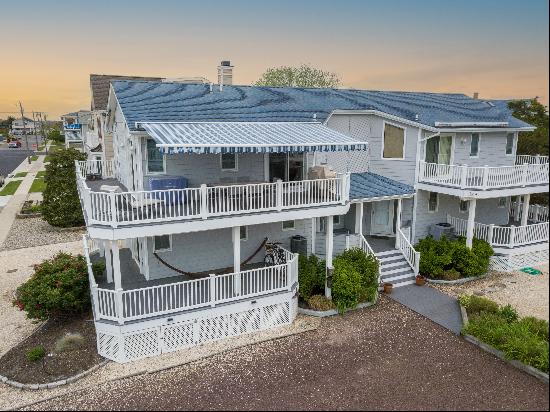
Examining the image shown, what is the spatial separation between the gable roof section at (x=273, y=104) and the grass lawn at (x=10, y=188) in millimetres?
33400

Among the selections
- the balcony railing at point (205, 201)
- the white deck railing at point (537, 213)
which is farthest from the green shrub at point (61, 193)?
the white deck railing at point (537, 213)

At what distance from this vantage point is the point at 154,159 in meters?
16.6

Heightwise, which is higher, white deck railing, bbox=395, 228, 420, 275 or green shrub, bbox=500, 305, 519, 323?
white deck railing, bbox=395, 228, 420, 275

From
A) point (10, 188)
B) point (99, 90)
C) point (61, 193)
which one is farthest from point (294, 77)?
point (61, 193)

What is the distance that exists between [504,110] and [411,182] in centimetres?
948

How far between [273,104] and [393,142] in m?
6.64

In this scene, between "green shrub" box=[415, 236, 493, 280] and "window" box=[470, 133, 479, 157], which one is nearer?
"green shrub" box=[415, 236, 493, 280]

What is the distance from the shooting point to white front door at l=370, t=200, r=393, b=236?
22125mm

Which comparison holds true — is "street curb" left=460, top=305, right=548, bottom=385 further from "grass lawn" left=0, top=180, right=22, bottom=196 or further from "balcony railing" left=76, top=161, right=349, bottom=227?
"grass lawn" left=0, top=180, right=22, bottom=196

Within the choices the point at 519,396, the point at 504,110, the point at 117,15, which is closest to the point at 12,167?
the point at 117,15

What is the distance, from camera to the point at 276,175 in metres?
19.0

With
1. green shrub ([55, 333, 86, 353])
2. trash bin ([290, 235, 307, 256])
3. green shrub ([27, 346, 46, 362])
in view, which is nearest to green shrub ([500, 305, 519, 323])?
trash bin ([290, 235, 307, 256])

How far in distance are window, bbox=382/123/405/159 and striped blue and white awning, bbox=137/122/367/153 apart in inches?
181

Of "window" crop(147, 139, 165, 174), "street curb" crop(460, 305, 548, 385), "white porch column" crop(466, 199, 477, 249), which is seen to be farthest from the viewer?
"white porch column" crop(466, 199, 477, 249)
